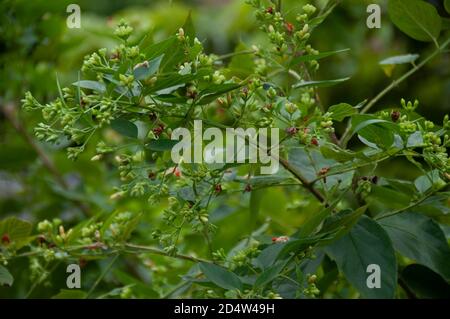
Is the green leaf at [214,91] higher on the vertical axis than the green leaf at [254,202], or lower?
higher

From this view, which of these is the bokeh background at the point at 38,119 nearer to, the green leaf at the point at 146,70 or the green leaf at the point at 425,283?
the green leaf at the point at 146,70

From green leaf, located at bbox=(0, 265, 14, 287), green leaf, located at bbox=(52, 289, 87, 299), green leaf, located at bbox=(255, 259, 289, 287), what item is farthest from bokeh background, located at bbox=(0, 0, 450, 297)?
green leaf, located at bbox=(255, 259, 289, 287)

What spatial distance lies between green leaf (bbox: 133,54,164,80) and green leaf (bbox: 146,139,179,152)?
0.09m

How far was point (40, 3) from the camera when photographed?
1.58m

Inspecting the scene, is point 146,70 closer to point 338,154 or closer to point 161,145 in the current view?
point 161,145

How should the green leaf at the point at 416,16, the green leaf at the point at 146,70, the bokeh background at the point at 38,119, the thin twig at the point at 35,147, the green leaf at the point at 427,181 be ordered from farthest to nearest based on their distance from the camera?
the thin twig at the point at 35,147 → the bokeh background at the point at 38,119 → the green leaf at the point at 416,16 → the green leaf at the point at 427,181 → the green leaf at the point at 146,70

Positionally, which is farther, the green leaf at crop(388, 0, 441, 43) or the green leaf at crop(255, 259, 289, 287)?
the green leaf at crop(388, 0, 441, 43)

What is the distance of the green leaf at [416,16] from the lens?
3.48 feet

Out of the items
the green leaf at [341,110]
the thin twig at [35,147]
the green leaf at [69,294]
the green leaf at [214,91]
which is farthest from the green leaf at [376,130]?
the thin twig at [35,147]

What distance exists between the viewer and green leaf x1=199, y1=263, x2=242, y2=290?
88 centimetres

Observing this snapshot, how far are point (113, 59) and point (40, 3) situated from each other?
81cm

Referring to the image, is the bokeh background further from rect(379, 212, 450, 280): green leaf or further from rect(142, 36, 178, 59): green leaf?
rect(379, 212, 450, 280): green leaf

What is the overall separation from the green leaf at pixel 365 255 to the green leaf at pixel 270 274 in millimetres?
100
